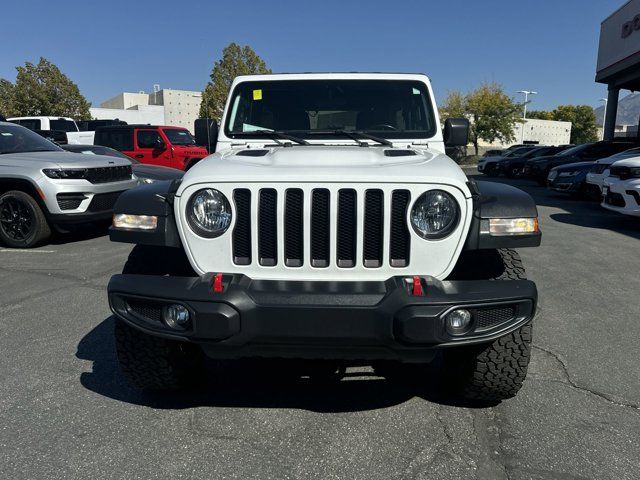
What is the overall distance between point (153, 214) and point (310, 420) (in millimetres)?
1335

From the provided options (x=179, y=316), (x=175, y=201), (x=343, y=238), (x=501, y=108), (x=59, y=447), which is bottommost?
(x=59, y=447)

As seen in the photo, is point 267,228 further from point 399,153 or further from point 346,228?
point 399,153

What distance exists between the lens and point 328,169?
238 centimetres

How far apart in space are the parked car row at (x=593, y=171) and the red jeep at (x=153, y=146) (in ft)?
30.9

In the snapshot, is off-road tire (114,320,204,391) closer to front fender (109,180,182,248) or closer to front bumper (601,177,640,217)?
front fender (109,180,182,248)

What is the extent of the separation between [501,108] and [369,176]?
39.1m

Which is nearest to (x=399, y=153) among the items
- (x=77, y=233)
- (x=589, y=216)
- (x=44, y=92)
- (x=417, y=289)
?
(x=417, y=289)

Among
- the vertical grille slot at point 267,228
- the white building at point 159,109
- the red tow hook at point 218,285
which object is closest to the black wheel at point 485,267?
the vertical grille slot at point 267,228

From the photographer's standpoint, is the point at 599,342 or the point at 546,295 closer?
the point at 599,342

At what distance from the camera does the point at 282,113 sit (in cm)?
371

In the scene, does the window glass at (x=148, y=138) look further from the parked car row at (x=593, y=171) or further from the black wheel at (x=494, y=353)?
the black wheel at (x=494, y=353)

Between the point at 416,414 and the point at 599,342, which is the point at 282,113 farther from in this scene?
the point at 599,342

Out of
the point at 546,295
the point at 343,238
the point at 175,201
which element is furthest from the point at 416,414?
the point at 546,295

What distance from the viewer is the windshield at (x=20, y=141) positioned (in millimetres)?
7188
